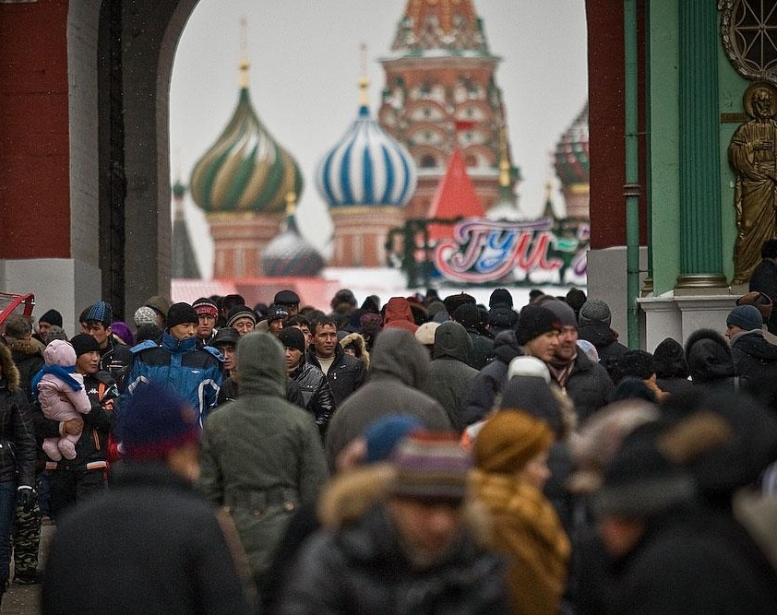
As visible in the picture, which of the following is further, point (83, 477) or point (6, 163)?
point (6, 163)

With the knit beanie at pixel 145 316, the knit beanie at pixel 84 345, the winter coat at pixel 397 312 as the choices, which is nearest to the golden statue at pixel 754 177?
the winter coat at pixel 397 312

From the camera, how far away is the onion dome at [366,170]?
363 ft

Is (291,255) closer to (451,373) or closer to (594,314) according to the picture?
(594,314)

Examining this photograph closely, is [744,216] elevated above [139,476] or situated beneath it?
elevated above

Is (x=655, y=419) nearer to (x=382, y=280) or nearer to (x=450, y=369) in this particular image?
(x=450, y=369)

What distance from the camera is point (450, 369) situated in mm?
11023

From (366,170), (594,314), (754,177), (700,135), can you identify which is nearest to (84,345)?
(594,314)

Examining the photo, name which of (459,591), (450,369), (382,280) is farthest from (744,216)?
(382,280)

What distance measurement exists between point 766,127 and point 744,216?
29.7 inches

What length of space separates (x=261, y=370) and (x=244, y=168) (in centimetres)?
10855

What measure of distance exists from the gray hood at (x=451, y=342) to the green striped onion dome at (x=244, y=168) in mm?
105175

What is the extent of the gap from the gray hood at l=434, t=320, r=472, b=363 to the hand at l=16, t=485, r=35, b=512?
2.29 meters

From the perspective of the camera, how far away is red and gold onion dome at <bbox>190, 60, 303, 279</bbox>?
116 m

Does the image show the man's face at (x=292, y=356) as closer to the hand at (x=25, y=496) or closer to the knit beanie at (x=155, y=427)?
the hand at (x=25, y=496)
